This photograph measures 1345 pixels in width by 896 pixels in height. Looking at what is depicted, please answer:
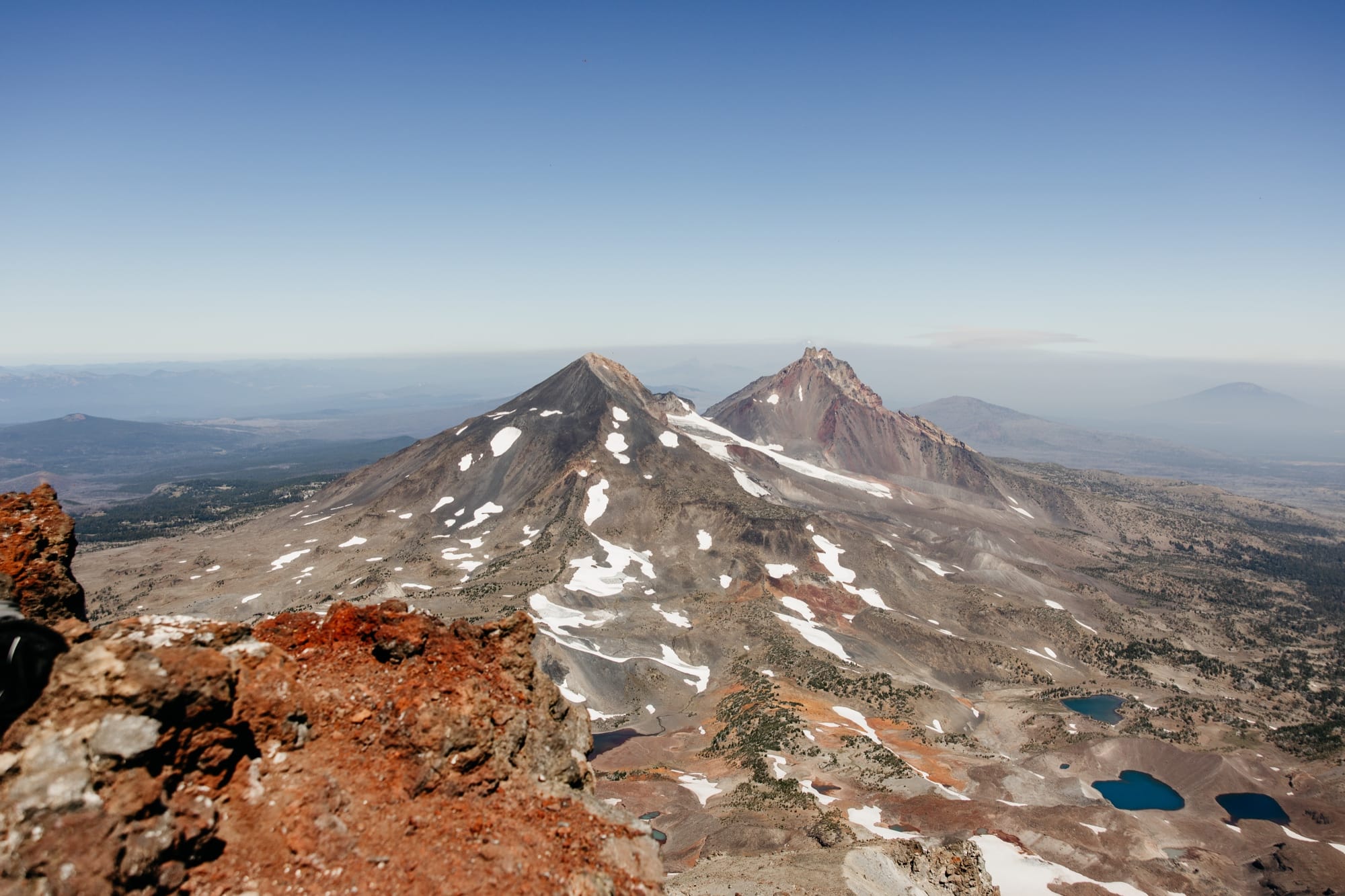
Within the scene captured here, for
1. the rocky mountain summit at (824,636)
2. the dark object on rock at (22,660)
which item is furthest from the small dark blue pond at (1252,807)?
the dark object on rock at (22,660)

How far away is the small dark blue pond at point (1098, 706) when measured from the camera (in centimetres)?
7156

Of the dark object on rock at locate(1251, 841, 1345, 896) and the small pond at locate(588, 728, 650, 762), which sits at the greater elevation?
the small pond at locate(588, 728, 650, 762)

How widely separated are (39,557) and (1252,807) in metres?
74.7

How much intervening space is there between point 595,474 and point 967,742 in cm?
6715

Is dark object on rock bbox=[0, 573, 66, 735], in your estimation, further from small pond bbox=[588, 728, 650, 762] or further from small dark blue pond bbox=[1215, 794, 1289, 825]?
small dark blue pond bbox=[1215, 794, 1289, 825]

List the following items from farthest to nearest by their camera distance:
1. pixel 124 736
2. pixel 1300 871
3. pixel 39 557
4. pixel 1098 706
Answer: pixel 1098 706 → pixel 1300 871 → pixel 39 557 → pixel 124 736

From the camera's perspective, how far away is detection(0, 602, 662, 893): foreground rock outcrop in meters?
8.91

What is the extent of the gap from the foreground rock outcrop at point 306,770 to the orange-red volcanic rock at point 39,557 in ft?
11.6

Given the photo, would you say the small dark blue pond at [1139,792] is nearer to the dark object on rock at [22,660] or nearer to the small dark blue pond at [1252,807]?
the small dark blue pond at [1252,807]

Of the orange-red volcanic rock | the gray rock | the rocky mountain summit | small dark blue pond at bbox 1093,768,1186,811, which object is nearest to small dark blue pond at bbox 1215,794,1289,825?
the rocky mountain summit

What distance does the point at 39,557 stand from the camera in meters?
13.2

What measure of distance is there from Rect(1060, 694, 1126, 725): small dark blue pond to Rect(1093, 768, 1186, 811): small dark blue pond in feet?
48.3

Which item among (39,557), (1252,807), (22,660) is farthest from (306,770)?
(1252,807)

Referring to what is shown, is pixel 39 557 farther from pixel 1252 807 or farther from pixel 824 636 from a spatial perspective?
pixel 1252 807
